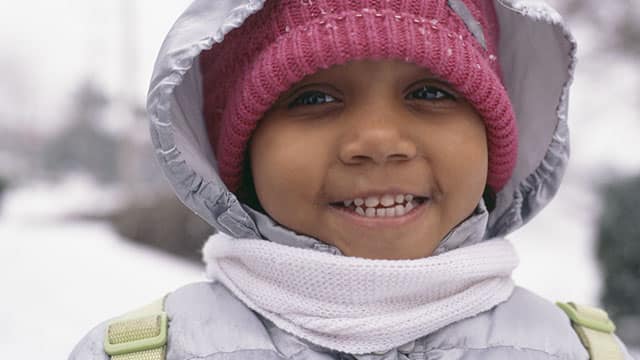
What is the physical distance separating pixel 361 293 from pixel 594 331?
0.53m

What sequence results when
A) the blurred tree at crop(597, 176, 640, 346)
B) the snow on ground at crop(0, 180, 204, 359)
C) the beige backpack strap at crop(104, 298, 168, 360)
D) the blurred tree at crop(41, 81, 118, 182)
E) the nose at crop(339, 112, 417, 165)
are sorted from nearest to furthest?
the nose at crop(339, 112, 417, 165), the beige backpack strap at crop(104, 298, 168, 360), the blurred tree at crop(597, 176, 640, 346), the snow on ground at crop(0, 180, 204, 359), the blurred tree at crop(41, 81, 118, 182)

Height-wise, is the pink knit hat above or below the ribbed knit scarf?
above

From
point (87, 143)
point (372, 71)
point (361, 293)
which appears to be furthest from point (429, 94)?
point (87, 143)

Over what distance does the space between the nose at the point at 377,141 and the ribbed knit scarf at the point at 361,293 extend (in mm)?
187

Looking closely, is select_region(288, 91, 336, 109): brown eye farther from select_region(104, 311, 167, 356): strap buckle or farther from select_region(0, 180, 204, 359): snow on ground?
select_region(0, 180, 204, 359): snow on ground

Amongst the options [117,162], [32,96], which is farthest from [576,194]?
[32,96]

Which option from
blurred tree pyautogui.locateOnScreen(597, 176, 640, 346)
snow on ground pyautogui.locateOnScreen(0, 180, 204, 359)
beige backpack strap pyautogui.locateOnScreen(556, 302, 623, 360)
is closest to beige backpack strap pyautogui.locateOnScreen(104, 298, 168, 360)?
beige backpack strap pyautogui.locateOnScreen(556, 302, 623, 360)

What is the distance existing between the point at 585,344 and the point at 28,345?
3912mm

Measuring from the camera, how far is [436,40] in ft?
4.19

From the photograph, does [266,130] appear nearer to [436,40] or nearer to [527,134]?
[436,40]

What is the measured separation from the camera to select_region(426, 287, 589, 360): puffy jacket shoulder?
1.38 metres

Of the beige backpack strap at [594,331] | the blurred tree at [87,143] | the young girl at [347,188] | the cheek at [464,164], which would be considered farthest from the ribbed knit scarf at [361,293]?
the blurred tree at [87,143]

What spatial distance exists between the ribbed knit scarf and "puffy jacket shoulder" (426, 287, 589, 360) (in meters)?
0.03

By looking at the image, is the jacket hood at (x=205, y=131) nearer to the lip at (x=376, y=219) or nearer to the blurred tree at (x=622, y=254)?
the lip at (x=376, y=219)
